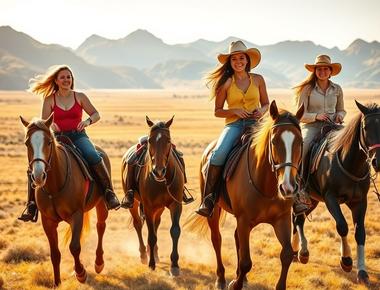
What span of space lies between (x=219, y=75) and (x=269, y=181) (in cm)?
229

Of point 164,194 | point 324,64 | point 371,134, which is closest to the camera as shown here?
point 371,134

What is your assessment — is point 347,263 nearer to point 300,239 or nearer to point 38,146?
point 300,239

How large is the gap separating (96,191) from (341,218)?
164 inches

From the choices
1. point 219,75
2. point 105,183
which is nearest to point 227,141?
point 219,75

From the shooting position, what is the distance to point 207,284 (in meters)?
8.92

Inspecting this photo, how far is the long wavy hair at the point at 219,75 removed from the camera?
26.7 ft

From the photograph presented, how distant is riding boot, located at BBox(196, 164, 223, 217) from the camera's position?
783cm

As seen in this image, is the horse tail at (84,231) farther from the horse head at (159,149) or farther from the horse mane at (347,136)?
the horse mane at (347,136)

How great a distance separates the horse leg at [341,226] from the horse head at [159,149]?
9.30 feet

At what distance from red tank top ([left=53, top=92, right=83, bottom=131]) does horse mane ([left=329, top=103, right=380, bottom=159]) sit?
4.33 metres

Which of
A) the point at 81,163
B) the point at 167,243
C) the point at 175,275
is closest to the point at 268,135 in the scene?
the point at 81,163

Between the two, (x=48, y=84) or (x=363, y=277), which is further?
(x=48, y=84)

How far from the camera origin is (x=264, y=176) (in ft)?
22.0

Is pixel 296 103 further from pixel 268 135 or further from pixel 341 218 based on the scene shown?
pixel 268 135
